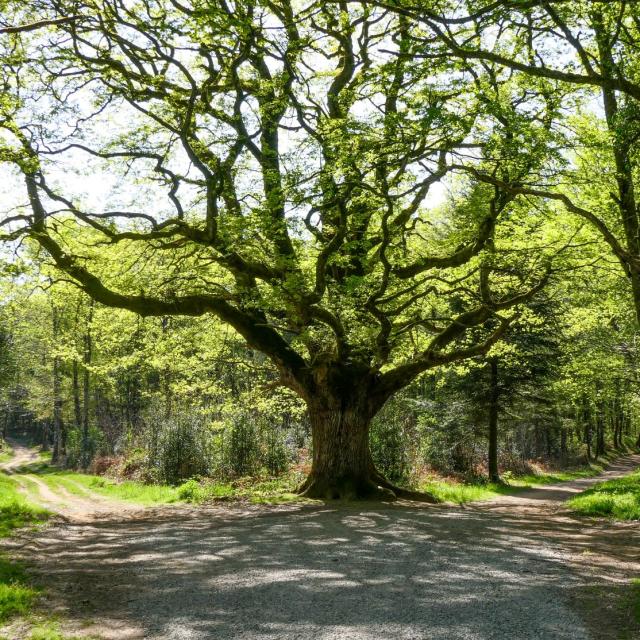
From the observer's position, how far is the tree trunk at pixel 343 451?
14.7 m

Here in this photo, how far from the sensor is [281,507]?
527 inches

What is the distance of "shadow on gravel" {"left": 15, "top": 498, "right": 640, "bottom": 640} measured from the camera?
16.7 feet

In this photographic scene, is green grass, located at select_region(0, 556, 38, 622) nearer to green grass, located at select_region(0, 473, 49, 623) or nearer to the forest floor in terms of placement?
green grass, located at select_region(0, 473, 49, 623)

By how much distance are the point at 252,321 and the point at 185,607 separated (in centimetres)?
975

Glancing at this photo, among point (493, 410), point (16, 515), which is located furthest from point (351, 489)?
point (493, 410)

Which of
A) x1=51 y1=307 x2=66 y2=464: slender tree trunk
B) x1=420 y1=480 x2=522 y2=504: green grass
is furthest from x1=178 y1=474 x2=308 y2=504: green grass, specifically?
x1=51 y1=307 x2=66 y2=464: slender tree trunk

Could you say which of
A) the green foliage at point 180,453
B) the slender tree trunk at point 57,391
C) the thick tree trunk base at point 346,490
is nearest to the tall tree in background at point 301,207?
the thick tree trunk base at point 346,490

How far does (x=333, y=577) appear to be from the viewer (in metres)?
6.63

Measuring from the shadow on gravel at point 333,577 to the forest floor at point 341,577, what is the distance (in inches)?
0.7

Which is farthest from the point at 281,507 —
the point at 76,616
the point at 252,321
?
the point at 76,616

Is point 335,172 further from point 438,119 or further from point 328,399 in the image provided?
point 328,399

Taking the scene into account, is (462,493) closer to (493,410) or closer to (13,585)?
(493,410)

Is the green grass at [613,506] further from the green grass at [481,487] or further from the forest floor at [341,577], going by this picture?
the green grass at [481,487]

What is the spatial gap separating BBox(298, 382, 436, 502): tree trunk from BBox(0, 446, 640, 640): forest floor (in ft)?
10.5
